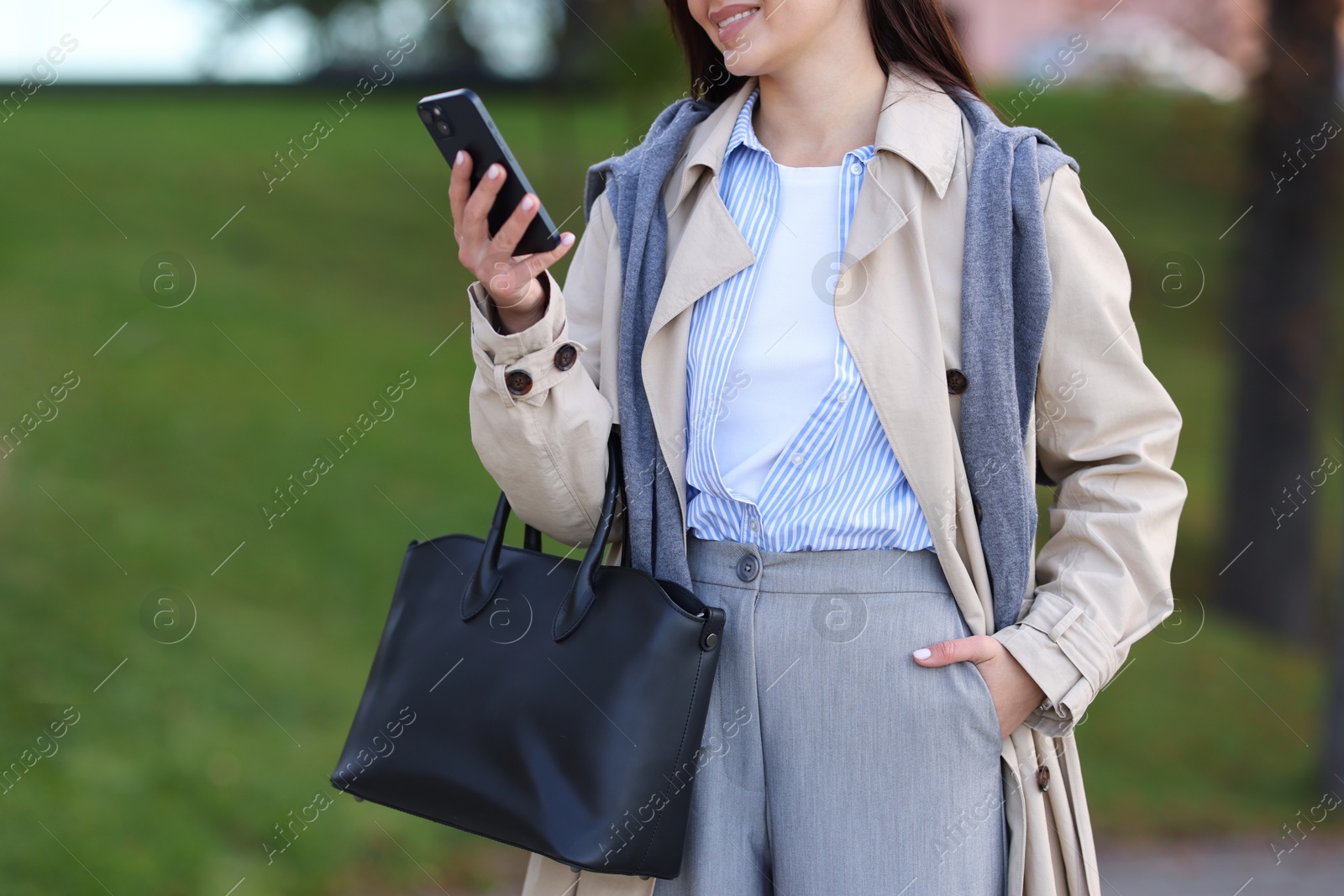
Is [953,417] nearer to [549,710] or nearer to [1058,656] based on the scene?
[1058,656]

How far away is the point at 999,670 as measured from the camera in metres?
1.79

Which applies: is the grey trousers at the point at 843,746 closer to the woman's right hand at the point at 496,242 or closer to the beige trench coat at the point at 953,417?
the beige trench coat at the point at 953,417

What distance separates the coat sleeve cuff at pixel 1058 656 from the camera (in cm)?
179

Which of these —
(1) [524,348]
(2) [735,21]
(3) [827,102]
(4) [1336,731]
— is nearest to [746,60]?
(2) [735,21]

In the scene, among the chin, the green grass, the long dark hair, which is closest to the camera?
the chin

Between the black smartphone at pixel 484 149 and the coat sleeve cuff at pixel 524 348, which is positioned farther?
the coat sleeve cuff at pixel 524 348

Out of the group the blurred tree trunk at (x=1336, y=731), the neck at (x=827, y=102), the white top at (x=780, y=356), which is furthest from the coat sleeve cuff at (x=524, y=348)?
the blurred tree trunk at (x=1336, y=731)

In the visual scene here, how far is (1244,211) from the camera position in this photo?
7996 mm

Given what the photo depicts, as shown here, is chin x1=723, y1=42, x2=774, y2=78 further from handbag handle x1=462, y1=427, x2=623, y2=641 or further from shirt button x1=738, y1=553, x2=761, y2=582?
shirt button x1=738, y1=553, x2=761, y2=582

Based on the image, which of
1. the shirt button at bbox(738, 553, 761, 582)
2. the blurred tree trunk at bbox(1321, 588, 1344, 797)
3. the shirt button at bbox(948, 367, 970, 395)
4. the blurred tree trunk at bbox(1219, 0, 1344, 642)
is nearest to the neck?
the shirt button at bbox(948, 367, 970, 395)

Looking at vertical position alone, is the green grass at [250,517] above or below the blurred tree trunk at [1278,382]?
above

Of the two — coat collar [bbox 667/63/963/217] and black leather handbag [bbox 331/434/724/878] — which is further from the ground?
coat collar [bbox 667/63/963/217]

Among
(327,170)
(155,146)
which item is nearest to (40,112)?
(155,146)

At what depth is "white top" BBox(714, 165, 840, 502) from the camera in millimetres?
1827
